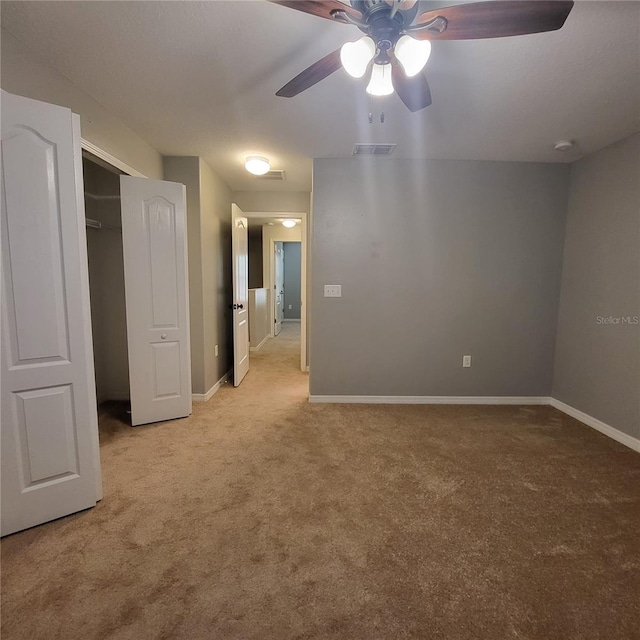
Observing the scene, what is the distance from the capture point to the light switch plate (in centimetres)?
326

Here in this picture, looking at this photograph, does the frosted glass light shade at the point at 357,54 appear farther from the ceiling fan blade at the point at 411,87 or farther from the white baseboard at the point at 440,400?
the white baseboard at the point at 440,400

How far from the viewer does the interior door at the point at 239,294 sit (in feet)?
12.1

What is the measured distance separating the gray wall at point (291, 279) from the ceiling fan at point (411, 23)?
8091 mm

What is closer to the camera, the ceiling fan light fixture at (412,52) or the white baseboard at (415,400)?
the ceiling fan light fixture at (412,52)

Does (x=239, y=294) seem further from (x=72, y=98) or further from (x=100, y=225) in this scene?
(x=72, y=98)

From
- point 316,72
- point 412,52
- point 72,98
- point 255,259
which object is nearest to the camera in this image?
point 412,52

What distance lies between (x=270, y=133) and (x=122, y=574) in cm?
289

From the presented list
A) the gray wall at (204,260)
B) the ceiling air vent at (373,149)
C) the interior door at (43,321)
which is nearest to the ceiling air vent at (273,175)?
the gray wall at (204,260)

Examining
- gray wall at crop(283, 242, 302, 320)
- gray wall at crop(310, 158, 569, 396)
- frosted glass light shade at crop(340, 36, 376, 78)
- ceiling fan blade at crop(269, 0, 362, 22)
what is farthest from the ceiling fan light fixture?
gray wall at crop(283, 242, 302, 320)

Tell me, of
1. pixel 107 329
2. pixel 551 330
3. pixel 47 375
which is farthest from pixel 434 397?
pixel 107 329

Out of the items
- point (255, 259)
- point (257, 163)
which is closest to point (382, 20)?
point (257, 163)

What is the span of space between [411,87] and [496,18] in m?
0.48

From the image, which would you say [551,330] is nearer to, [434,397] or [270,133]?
[434,397]

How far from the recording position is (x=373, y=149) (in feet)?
9.55
